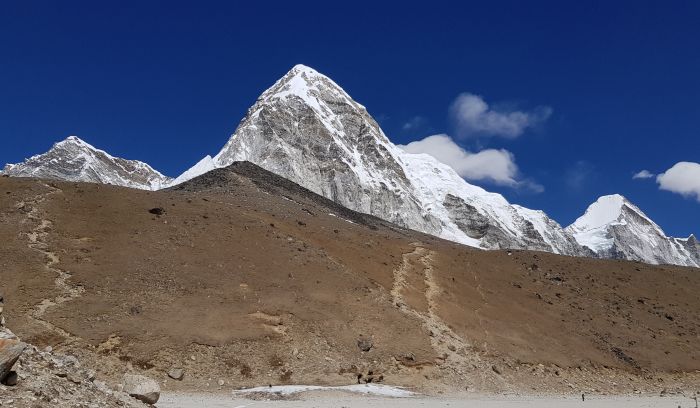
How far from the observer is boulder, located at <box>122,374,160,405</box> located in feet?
62.3

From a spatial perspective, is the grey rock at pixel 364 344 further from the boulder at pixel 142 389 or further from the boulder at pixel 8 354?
the boulder at pixel 8 354

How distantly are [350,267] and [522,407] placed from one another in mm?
21304

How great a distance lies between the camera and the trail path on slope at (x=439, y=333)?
124 ft

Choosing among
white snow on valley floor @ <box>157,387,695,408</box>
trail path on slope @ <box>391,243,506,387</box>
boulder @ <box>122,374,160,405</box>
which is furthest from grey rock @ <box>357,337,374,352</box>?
boulder @ <box>122,374,160,405</box>

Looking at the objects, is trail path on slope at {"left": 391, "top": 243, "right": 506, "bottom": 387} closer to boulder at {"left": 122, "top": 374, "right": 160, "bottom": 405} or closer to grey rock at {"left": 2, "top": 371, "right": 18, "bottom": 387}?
boulder at {"left": 122, "top": 374, "right": 160, "bottom": 405}

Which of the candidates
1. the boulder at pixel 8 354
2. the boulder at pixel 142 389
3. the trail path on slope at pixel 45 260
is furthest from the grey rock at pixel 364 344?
the boulder at pixel 8 354

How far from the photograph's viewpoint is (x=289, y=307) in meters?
38.7

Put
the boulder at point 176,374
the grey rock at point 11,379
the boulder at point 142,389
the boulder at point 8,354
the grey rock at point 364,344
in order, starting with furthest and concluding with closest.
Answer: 1. the grey rock at point 364,344
2. the boulder at point 176,374
3. the boulder at point 142,389
4. the grey rock at point 11,379
5. the boulder at point 8,354

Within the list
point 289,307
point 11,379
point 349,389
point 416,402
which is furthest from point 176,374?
point 11,379

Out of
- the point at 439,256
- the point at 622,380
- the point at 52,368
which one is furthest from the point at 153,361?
the point at 439,256

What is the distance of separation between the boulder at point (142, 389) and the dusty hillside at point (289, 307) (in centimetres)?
1092

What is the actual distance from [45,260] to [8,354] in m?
27.8

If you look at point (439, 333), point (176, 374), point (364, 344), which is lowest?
point (176, 374)

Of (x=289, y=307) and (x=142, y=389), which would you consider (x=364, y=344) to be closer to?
(x=289, y=307)
